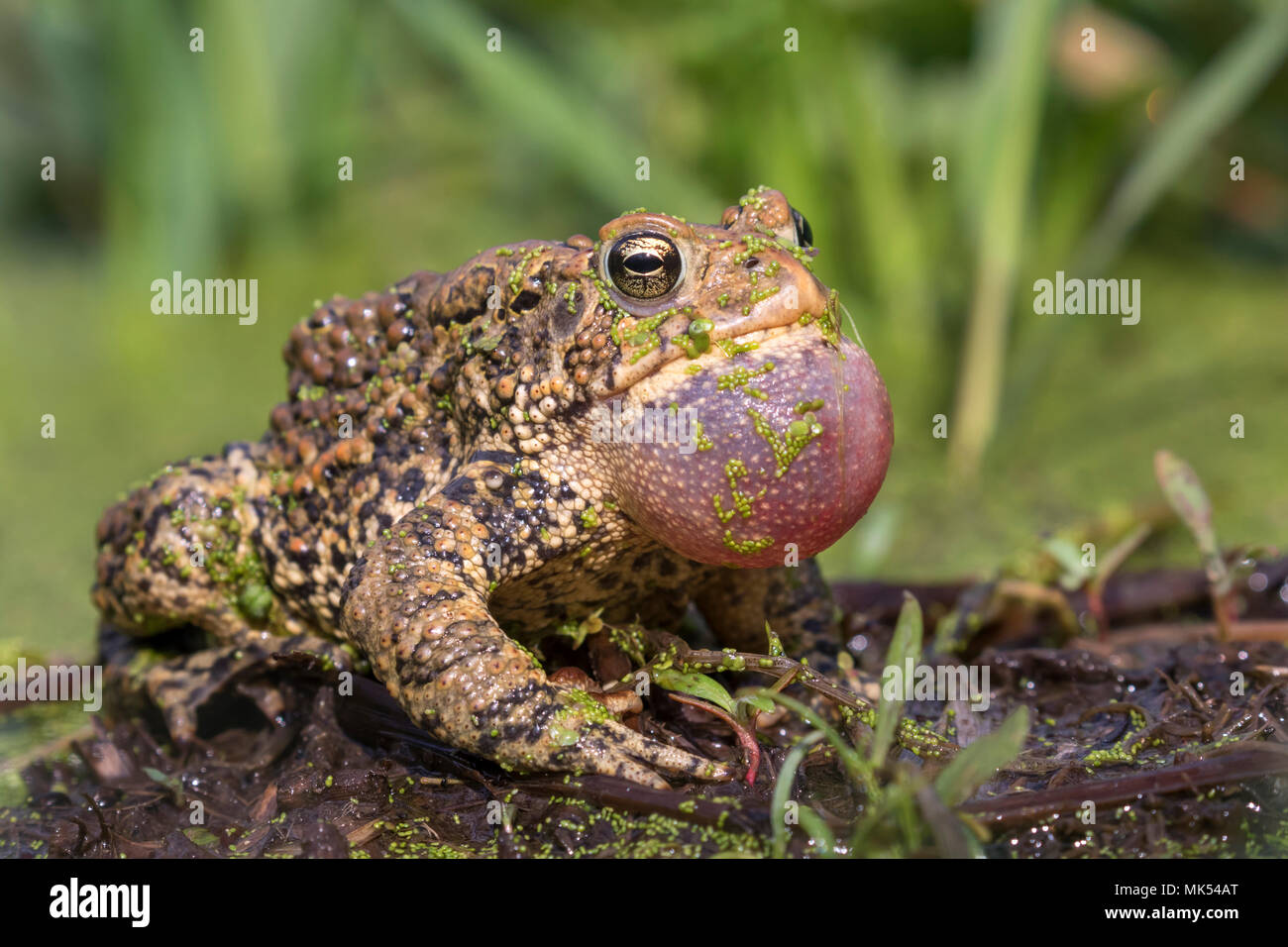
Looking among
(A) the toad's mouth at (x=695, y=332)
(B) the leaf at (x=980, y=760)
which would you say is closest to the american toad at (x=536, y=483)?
(A) the toad's mouth at (x=695, y=332)

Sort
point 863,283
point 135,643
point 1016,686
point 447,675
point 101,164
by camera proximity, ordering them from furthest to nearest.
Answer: point 101,164, point 863,283, point 135,643, point 1016,686, point 447,675

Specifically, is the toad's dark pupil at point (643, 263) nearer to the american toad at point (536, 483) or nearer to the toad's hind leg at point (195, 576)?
the american toad at point (536, 483)

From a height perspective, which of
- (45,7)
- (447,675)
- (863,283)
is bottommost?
(447,675)

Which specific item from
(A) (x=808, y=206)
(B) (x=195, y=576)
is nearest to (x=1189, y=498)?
(B) (x=195, y=576)

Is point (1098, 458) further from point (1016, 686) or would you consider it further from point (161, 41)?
point (161, 41)

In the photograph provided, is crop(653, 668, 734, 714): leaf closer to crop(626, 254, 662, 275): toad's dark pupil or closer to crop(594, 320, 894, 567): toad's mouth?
crop(594, 320, 894, 567): toad's mouth
